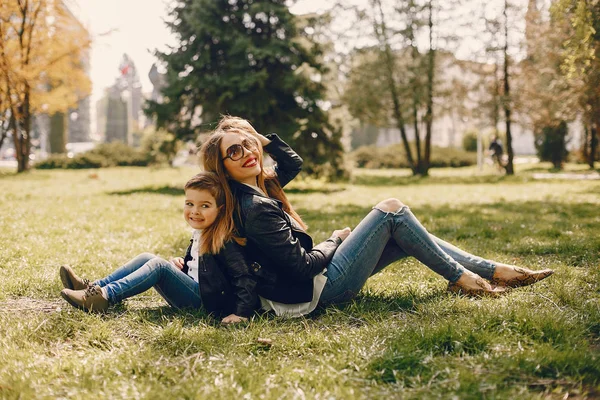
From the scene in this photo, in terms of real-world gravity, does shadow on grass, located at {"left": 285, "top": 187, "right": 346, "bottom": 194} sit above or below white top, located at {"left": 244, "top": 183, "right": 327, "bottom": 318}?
above

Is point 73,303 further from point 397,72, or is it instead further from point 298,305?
point 397,72

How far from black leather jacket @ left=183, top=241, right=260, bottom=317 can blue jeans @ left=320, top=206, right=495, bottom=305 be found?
560 millimetres

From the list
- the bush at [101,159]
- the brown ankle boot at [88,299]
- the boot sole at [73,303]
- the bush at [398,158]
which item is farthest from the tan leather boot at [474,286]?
the bush at [398,158]

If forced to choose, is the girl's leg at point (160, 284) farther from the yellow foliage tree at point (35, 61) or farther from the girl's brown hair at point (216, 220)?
the yellow foliage tree at point (35, 61)

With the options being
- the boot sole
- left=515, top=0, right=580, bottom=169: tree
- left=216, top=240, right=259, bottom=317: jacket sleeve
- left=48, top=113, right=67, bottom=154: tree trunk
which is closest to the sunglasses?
left=216, top=240, right=259, bottom=317: jacket sleeve

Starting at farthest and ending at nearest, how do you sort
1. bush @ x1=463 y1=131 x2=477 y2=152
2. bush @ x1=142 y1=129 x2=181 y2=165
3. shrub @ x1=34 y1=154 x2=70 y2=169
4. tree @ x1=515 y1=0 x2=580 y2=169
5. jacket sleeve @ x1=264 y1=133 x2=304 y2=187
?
bush @ x1=463 y1=131 x2=477 y2=152 < shrub @ x1=34 y1=154 x2=70 y2=169 < tree @ x1=515 y1=0 x2=580 y2=169 < bush @ x1=142 y1=129 x2=181 y2=165 < jacket sleeve @ x1=264 y1=133 x2=304 y2=187

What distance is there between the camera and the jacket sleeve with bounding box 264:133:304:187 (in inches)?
168

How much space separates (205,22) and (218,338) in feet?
41.0

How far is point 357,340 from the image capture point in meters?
3.18

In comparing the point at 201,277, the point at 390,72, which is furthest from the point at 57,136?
the point at 201,277

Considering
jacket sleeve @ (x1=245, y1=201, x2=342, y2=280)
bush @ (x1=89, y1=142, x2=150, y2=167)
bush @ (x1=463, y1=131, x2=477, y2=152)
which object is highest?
bush @ (x1=463, y1=131, x2=477, y2=152)

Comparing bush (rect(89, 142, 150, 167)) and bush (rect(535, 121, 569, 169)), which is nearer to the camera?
bush (rect(535, 121, 569, 169))

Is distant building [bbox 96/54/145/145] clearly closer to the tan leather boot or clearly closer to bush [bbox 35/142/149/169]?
bush [bbox 35/142/149/169]

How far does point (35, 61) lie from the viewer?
1967 cm
